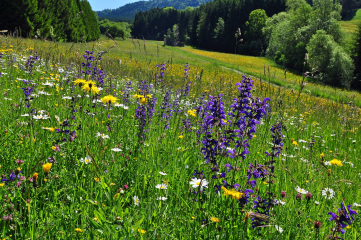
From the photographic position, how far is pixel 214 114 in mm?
2184

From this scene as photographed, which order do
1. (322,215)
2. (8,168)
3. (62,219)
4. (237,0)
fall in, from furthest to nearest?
(237,0), (322,215), (8,168), (62,219)

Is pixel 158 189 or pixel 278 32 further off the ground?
pixel 278 32

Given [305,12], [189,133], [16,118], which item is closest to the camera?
[16,118]

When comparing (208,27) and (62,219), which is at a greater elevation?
(208,27)

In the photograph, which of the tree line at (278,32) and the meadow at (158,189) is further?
the tree line at (278,32)

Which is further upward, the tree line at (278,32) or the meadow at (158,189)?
the tree line at (278,32)

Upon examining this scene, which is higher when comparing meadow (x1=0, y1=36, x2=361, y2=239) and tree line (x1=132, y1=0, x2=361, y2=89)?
tree line (x1=132, y1=0, x2=361, y2=89)

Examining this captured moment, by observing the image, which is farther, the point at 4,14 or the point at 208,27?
the point at 208,27

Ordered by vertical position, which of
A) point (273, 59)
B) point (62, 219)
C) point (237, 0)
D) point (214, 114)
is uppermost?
point (237, 0)

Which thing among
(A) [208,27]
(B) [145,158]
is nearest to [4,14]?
(B) [145,158]

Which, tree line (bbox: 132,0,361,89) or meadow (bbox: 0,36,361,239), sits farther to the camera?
tree line (bbox: 132,0,361,89)

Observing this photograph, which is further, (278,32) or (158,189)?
(278,32)

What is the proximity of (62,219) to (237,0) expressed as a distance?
3172 inches

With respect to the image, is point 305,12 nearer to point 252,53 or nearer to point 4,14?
point 252,53
